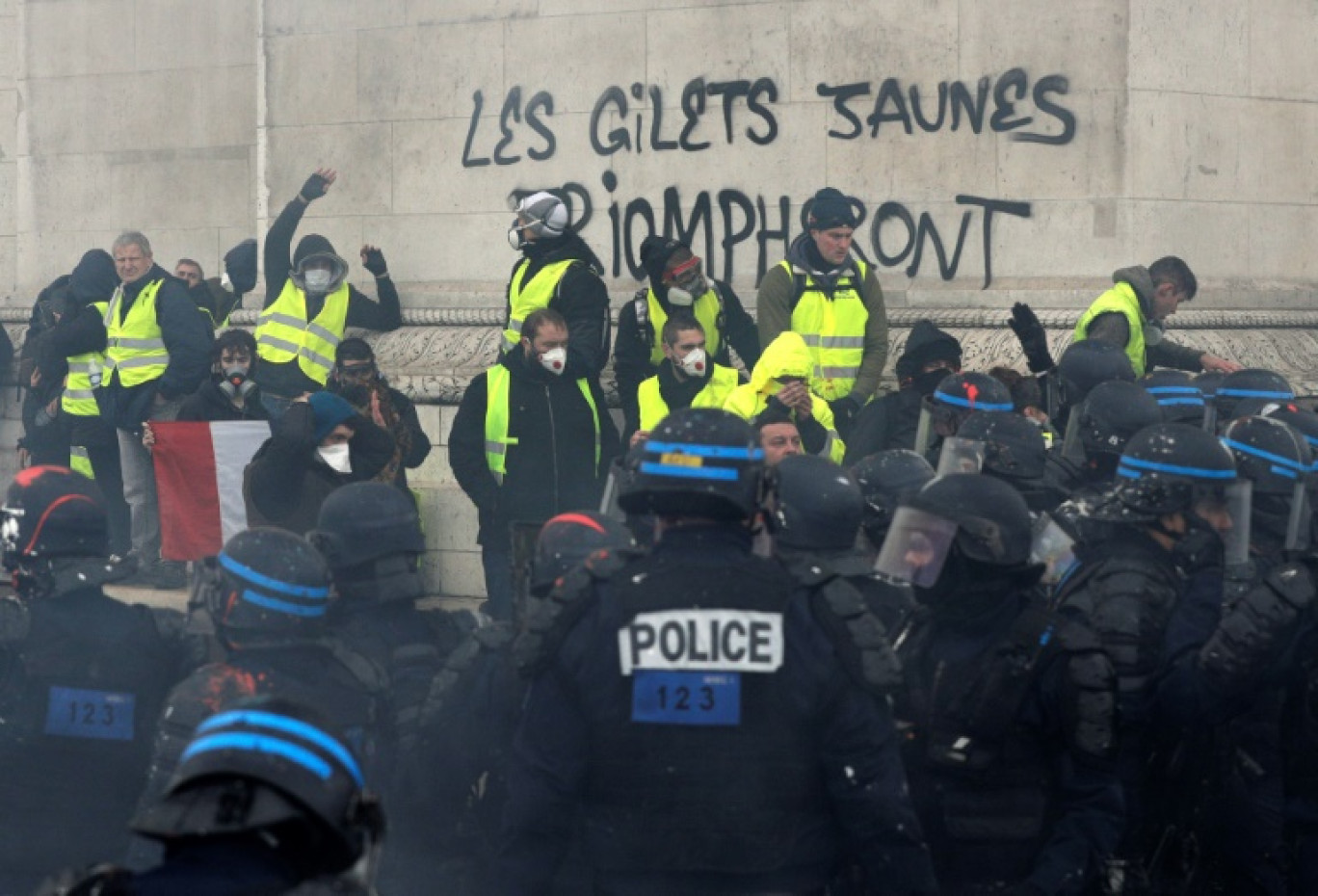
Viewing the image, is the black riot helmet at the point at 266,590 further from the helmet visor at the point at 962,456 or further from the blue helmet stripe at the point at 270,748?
the helmet visor at the point at 962,456

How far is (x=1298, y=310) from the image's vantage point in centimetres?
1123

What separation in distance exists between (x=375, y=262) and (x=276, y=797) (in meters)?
9.15

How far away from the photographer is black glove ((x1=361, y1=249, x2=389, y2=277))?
37.7 feet

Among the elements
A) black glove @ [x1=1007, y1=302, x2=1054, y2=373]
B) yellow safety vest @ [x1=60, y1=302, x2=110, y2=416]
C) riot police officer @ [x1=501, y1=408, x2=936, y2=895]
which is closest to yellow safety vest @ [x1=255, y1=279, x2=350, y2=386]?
yellow safety vest @ [x1=60, y1=302, x2=110, y2=416]

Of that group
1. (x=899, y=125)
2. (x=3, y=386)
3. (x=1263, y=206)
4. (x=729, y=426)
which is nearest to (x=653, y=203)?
(x=899, y=125)

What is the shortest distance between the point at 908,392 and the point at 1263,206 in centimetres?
299

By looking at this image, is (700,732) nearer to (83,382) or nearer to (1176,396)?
(1176,396)

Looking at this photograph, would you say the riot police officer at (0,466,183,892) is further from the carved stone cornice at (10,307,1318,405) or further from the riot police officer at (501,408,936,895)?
the carved stone cornice at (10,307,1318,405)

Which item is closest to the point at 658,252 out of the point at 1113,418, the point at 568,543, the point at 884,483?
the point at 1113,418

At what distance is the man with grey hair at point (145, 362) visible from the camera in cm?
1120

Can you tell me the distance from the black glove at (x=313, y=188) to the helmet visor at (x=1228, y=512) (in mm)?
6641

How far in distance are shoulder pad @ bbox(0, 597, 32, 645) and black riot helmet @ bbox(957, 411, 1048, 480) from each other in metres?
3.12

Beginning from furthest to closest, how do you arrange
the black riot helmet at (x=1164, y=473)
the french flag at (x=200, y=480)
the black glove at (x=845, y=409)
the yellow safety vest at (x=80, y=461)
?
1. the yellow safety vest at (x=80, y=461)
2. the french flag at (x=200, y=480)
3. the black glove at (x=845, y=409)
4. the black riot helmet at (x=1164, y=473)

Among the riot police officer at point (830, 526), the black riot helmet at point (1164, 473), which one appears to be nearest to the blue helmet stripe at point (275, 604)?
the riot police officer at point (830, 526)
